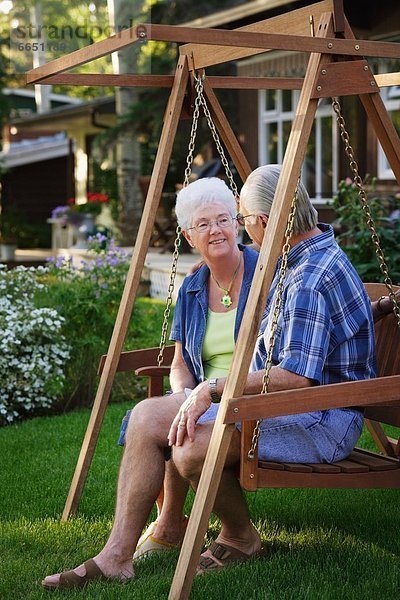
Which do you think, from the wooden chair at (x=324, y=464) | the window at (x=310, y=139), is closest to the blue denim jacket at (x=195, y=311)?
the wooden chair at (x=324, y=464)

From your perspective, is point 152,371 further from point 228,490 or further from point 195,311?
point 228,490

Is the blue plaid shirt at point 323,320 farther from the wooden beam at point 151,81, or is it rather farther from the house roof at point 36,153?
the house roof at point 36,153

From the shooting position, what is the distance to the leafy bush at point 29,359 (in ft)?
20.1

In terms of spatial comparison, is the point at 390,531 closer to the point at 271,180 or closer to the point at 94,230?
the point at 271,180

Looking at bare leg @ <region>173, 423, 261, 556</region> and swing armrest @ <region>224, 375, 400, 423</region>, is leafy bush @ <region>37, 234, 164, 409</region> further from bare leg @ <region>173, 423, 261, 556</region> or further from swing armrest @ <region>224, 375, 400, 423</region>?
swing armrest @ <region>224, 375, 400, 423</region>

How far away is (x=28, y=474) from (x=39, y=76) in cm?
224

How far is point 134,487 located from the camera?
3273mm

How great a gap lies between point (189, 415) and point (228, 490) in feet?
1.12

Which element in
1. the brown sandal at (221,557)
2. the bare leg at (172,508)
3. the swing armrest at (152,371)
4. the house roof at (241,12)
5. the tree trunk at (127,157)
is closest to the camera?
the brown sandal at (221,557)

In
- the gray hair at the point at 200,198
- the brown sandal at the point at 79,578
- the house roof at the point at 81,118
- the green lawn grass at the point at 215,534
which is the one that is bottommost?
the green lawn grass at the point at 215,534

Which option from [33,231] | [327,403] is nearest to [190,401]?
[327,403]

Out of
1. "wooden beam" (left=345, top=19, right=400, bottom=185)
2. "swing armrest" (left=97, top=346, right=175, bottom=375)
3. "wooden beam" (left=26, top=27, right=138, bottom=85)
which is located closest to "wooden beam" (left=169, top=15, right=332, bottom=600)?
"wooden beam" (left=345, top=19, right=400, bottom=185)

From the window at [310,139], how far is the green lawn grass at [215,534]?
7.66m

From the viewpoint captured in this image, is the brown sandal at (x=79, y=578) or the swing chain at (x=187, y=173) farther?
the swing chain at (x=187, y=173)
